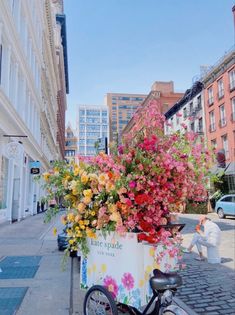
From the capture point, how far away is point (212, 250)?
7.95m

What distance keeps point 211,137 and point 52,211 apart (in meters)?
32.1

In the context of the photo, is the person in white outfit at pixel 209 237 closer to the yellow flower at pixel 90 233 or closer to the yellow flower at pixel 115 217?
the yellow flower at pixel 90 233

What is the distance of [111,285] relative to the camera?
3.77 m

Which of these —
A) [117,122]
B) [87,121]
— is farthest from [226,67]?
[87,121]

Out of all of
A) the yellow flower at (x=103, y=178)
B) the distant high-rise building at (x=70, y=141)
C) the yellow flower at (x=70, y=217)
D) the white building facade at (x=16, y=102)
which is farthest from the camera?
the distant high-rise building at (x=70, y=141)

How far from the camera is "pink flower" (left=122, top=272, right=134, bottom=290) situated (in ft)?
11.8

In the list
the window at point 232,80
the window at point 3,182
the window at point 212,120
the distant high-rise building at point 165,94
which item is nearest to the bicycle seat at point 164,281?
the window at point 3,182

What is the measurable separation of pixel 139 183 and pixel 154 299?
1.33m

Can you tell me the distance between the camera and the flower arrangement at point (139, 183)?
11.9 feet

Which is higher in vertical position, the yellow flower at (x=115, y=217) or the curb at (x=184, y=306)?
the yellow flower at (x=115, y=217)

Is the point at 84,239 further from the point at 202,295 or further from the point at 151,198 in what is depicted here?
the point at 202,295

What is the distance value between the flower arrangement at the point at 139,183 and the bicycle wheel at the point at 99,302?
2.01ft

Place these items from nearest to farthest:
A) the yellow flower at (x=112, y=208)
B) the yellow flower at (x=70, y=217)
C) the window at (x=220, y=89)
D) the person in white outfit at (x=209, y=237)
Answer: the yellow flower at (x=112, y=208), the yellow flower at (x=70, y=217), the person in white outfit at (x=209, y=237), the window at (x=220, y=89)

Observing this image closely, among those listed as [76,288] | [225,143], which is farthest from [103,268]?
[225,143]
